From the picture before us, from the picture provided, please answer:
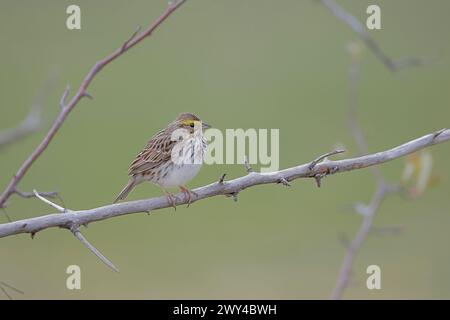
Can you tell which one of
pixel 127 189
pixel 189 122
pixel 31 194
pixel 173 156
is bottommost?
pixel 31 194

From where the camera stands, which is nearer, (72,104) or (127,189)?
(72,104)

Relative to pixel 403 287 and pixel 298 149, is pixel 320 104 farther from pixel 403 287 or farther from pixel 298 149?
pixel 403 287

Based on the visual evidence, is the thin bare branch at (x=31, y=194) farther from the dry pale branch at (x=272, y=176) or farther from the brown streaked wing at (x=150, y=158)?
the brown streaked wing at (x=150, y=158)

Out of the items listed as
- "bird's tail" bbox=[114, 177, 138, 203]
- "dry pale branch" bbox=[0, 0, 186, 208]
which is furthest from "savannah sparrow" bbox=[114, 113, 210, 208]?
"dry pale branch" bbox=[0, 0, 186, 208]

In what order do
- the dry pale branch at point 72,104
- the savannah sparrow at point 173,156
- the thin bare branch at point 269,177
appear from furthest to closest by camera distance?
the savannah sparrow at point 173,156
the thin bare branch at point 269,177
the dry pale branch at point 72,104

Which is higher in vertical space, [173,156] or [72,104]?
[173,156]

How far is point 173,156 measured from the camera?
10.5 ft

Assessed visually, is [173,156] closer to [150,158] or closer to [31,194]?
[150,158]

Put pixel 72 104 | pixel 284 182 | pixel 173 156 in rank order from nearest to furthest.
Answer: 1. pixel 72 104
2. pixel 284 182
3. pixel 173 156

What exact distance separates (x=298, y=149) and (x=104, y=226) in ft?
6.24

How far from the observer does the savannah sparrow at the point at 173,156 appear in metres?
3.18

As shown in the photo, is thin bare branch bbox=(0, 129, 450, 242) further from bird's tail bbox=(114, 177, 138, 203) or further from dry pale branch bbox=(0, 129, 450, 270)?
bird's tail bbox=(114, 177, 138, 203)

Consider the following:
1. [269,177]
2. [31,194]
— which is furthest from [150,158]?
[31,194]

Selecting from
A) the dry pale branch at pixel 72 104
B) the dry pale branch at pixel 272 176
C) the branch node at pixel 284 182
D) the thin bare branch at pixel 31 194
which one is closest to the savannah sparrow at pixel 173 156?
the dry pale branch at pixel 272 176
